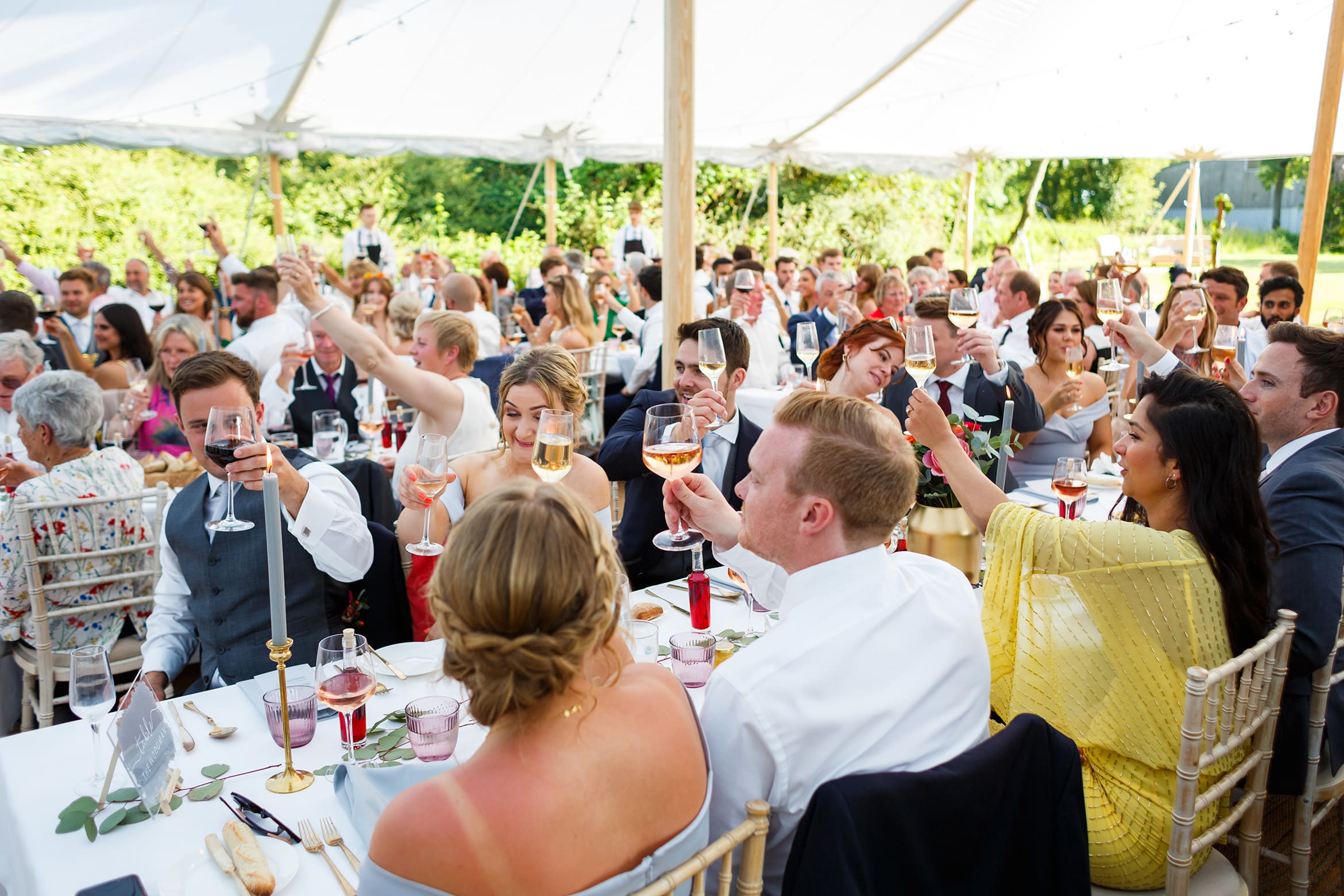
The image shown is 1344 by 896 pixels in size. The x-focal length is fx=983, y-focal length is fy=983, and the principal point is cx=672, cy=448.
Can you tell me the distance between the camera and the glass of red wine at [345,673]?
172 cm

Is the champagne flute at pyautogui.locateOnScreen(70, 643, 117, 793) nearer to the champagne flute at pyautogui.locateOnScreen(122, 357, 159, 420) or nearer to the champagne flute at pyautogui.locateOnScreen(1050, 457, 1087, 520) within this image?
the champagne flute at pyautogui.locateOnScreen(1050, 457, 1087, 520)

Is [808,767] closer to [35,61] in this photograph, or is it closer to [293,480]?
[293,480]

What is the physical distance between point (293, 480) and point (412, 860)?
155cm

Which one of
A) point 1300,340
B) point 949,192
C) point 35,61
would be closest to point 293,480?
point 1300,340

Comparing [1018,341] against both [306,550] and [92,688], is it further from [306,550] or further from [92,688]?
[92,688]

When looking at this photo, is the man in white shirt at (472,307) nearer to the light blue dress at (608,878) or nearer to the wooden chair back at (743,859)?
the light blue dress at (608,878)

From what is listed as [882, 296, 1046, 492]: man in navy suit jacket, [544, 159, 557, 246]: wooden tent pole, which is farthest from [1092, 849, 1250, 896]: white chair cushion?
[544, 159, 557, 246]: wooden tent pole

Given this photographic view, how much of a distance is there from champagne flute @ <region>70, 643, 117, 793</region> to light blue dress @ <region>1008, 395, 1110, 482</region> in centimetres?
361

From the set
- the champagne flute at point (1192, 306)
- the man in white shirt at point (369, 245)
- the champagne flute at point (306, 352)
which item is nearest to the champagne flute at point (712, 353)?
the champagne flute at point (306, 352)

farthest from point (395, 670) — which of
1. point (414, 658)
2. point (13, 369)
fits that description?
point (13, 369)

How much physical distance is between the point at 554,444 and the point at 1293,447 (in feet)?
6.69

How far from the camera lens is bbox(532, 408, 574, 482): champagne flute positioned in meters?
2.12

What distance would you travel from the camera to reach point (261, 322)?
6031mm

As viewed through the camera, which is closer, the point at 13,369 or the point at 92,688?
the point at 92,688
